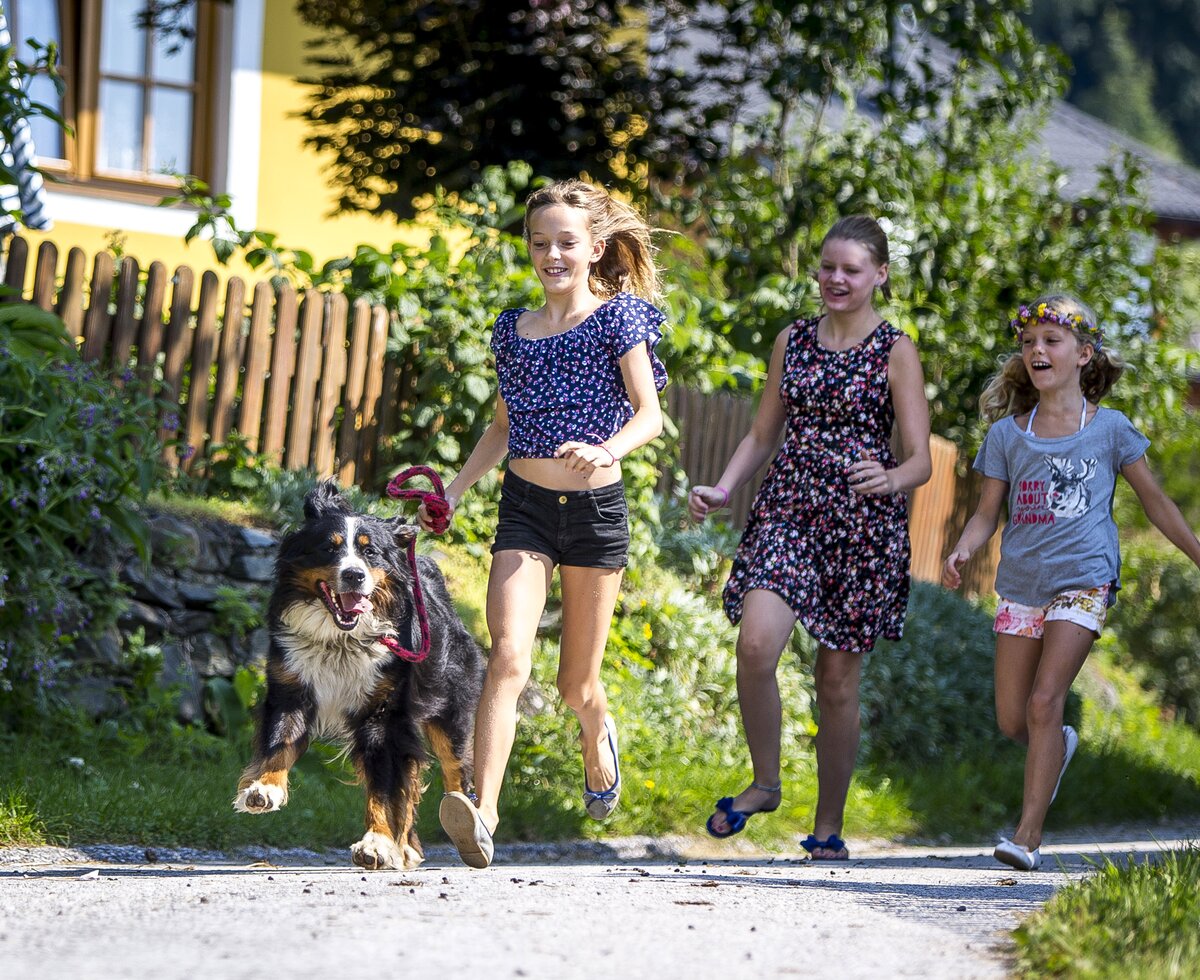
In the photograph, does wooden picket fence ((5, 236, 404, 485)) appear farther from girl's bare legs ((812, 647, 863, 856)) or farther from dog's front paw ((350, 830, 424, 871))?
girl's bare legs ((812, 647, 863, 856))

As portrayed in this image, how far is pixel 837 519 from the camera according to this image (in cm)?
580

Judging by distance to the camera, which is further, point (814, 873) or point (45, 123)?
point (45, 123)

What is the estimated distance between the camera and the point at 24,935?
3652 millimetres

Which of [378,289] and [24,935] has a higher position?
[378,289]

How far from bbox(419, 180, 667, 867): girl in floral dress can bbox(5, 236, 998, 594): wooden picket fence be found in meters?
2.75

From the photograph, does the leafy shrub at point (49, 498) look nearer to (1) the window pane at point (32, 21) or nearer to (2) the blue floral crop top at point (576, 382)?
(2) the blue floral crop top at point (576, 382)

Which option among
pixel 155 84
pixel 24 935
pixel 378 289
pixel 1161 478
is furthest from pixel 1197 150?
pixel 24 935

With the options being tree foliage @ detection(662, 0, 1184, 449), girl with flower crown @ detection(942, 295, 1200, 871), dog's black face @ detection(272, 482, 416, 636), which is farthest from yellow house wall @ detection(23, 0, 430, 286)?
dog's black face @ detection(272, 482, 416, 636)

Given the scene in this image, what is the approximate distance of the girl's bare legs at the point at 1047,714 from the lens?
564 cm

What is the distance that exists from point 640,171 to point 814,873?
24.7 feet

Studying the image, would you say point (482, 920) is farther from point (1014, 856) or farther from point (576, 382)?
point (1014, 856)

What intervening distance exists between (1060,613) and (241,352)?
4351 millimetres

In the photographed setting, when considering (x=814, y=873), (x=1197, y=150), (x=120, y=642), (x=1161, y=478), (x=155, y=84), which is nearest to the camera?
(x=814, y=873)

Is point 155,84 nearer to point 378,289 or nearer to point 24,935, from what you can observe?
point 378,289
